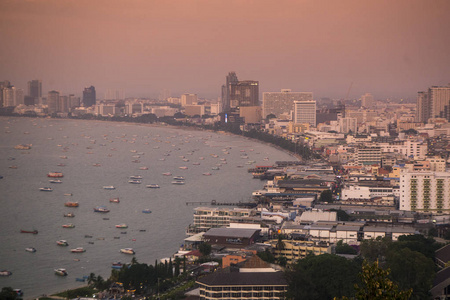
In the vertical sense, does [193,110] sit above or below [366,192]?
above

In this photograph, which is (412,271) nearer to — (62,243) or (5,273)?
(5,273)

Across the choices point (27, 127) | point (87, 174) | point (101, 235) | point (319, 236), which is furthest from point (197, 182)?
point (27, 127)

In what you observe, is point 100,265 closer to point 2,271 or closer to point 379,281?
point 2,271

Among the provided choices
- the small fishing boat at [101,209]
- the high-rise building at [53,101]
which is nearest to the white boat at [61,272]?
the small fishing boat at [101,209]

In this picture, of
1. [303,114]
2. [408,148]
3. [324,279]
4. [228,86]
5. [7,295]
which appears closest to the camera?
[324,279]

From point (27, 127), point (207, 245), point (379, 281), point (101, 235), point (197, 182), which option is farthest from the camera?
point (27, 127)

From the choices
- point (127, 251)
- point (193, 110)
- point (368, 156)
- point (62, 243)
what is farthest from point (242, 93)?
point (127, 251)

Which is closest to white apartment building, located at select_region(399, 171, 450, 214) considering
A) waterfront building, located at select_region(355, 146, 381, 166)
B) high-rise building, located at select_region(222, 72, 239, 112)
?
waterfront building, located at select_region(355, 146, 381, 166)
